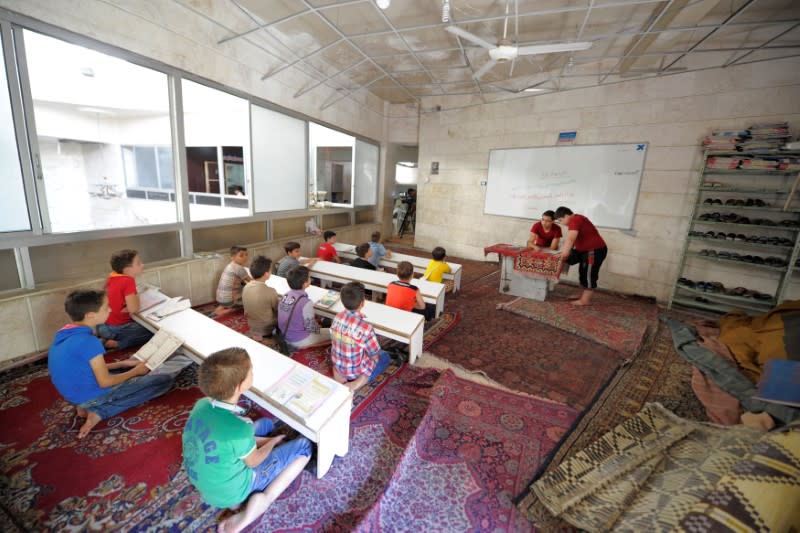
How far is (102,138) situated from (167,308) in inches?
252

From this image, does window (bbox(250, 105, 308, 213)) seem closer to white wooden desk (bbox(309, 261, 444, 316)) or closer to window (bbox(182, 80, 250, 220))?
white wooden desk (bbox(309, 261, 444, 316))

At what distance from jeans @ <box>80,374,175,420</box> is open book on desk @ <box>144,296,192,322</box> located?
24.6 inches

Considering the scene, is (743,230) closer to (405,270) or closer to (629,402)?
(629,402)

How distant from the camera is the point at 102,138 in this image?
6.54m

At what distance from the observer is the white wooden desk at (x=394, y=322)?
8.87 ft

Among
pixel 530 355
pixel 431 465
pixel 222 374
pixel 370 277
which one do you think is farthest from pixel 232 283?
pixel 530 355

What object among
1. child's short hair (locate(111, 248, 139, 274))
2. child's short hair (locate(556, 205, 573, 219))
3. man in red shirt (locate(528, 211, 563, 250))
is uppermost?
child's short hair (locate(556, 205, 573, 219))

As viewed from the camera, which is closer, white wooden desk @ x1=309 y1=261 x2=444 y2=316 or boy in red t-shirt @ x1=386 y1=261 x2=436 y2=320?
boy in red t-shirt @ x1=386 y1=261 x2=436 y2=320

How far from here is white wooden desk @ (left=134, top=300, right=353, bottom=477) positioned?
1.62 meters

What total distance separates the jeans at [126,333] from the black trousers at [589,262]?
17.4ft

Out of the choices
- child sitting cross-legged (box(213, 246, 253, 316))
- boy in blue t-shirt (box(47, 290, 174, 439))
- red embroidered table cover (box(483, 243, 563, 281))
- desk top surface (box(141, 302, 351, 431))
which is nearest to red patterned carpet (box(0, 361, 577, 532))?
boy in blue t-shirt (box(47, 290, 174, 439))

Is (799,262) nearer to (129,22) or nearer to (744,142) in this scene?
(744,142)

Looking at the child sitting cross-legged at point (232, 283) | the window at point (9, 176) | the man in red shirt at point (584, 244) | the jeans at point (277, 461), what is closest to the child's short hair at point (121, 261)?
the window at point (9, 176)

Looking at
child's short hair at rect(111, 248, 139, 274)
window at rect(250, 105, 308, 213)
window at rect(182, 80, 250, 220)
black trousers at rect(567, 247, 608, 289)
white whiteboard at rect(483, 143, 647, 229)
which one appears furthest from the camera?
window at rect(182, 80, 250, 220)
